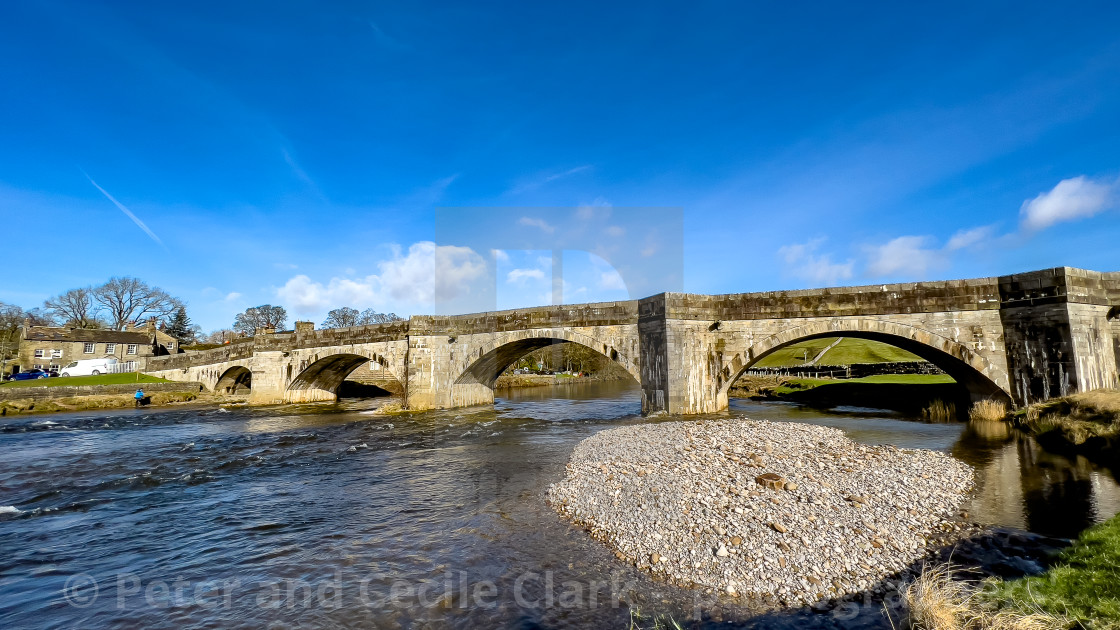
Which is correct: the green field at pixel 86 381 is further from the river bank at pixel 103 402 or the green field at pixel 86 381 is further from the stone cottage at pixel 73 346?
the stone cottage at pixel 73 346

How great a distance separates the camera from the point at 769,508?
892 centimetres

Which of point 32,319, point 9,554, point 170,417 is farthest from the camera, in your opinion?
point 32,319

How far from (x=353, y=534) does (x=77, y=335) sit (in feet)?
267

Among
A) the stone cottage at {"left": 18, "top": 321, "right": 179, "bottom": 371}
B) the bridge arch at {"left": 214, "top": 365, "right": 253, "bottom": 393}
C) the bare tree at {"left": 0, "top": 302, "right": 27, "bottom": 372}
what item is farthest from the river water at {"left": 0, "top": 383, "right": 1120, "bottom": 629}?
the stone cottage at {"left": 18, "top": 321, "right": 179, "bottom": 371}

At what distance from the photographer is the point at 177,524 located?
34.9 ft

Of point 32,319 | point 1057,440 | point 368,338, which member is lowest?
point 1057,440

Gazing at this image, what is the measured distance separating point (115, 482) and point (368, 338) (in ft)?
63.9

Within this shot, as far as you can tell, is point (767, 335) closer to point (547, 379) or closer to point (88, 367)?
point (547, 379)

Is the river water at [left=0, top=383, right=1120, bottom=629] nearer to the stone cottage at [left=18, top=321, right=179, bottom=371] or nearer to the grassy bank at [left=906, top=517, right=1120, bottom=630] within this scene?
the grassy bank at [left=906, top=517, right=1120, bottom=630]

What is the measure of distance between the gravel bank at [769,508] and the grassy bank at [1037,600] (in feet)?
4.30

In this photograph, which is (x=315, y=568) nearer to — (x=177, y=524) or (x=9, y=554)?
(x=177, y=524)

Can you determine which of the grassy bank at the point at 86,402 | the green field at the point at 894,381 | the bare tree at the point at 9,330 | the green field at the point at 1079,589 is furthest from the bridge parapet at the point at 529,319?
the bare tree at the point at 9,330

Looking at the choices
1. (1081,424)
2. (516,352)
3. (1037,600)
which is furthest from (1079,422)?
(516,352)

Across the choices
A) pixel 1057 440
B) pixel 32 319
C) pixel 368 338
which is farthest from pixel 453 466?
pixel 32 319
